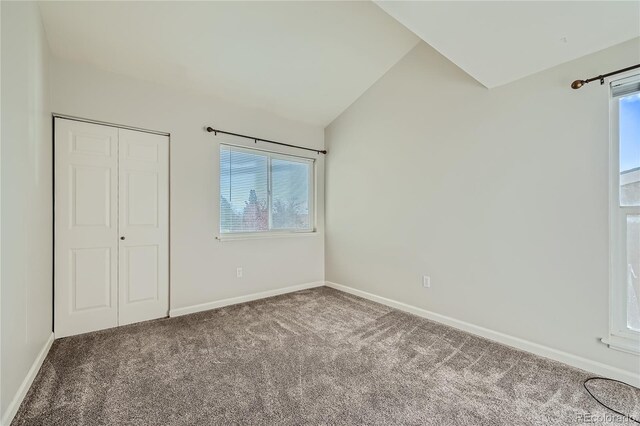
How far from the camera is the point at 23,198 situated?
5.72 feet

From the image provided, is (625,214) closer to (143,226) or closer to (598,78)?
(598,78)

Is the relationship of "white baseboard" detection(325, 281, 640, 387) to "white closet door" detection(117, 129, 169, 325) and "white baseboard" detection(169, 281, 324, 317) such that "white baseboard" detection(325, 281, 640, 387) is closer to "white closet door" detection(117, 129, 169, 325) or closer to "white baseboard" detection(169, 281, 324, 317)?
"white baseboard" detection(169, 281, 324, 317)

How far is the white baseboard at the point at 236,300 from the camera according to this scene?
3.09 metres

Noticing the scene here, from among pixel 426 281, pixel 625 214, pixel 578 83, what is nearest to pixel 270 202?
pixel 426 281

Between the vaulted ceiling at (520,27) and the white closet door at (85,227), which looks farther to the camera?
the white closet door at (85,227)

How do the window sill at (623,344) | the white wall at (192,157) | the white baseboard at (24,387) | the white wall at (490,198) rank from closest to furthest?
the white baseboard at (24,387)
the window sill at (623,344)
the white wall at (490,198)
the white wall at (192,157)

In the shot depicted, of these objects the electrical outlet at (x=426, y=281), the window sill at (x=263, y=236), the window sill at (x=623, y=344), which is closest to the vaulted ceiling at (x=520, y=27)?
the window sill at (x=623, y=344)

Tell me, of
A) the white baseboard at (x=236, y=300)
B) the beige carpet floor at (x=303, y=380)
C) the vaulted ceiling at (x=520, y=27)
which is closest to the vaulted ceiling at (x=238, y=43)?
the vaulted ceiling at (x=520, y=27)

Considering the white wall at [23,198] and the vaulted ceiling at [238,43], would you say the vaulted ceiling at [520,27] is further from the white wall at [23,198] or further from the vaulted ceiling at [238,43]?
the white wall at [23,198]

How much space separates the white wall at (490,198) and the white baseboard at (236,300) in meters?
0.81

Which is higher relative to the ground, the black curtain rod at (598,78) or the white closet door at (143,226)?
the black curtain rod at (598,78)

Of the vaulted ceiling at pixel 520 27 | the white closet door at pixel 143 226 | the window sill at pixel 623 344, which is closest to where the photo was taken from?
the vaulted ceiling at pixel 520 27

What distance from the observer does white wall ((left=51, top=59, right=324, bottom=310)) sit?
8.67 ft

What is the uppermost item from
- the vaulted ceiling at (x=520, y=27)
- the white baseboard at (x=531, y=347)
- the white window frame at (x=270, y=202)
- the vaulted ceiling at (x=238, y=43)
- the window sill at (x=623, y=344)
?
the vaulted ceiling at (x=238, y=43)
